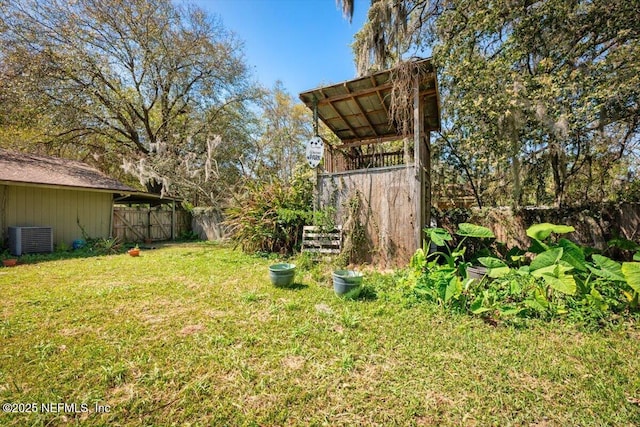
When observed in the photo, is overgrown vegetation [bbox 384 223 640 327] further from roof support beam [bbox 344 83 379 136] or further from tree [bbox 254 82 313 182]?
tree [bbox 254 82 313 182]

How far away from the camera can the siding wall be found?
6.50m

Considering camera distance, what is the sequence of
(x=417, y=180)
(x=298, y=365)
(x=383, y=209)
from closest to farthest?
(x=298, y=365) < (x=417, y=180) < (x=383, y=209)

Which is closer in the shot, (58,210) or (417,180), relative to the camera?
(417,180)

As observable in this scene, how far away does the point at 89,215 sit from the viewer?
7.98 meters

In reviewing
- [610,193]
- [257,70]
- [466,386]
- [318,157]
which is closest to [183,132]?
[257,70]

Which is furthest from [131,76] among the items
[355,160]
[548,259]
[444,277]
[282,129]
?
[548,259]

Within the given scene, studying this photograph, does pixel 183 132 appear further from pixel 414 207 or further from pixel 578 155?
pixel 578 155

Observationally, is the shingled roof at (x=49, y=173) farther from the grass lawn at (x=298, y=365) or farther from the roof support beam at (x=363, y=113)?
the roof support beam at (x=363, y=113)

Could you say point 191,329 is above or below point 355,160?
below

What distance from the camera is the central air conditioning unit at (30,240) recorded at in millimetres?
6168

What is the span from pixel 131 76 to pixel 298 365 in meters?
13.8

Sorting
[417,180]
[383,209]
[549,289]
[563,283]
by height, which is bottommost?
[549,289]

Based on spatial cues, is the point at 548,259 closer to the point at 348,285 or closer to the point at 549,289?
the point at 549,289

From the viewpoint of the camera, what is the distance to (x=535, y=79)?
502 cm
